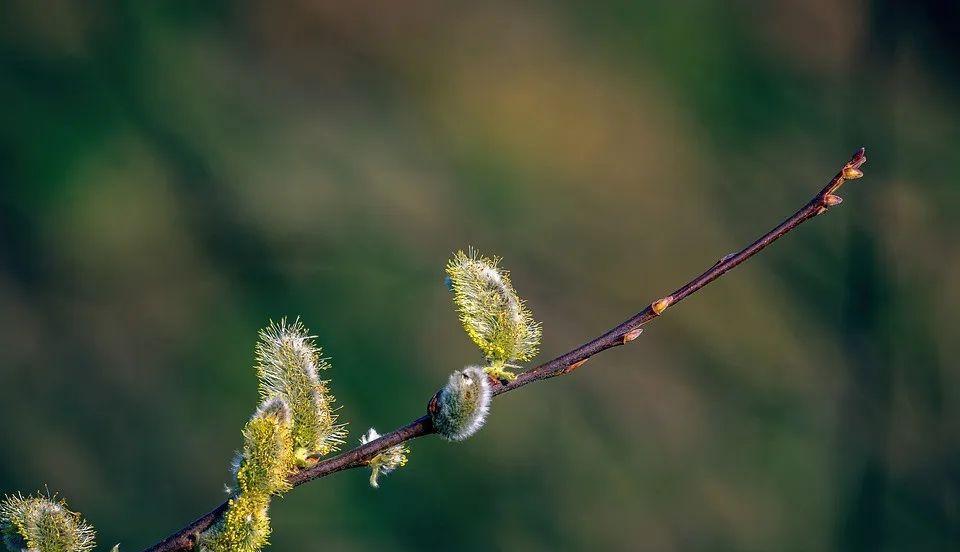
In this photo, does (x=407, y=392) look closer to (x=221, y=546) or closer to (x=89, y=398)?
(x=89, y=398)

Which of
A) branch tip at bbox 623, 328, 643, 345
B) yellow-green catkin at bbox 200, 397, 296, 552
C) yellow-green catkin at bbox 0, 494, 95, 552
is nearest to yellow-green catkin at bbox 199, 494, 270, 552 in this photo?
yellow-green catkin at bbox 200, 397, 296, 552

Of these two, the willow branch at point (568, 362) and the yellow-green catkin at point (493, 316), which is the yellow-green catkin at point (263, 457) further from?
the yellow-green catkin at point (493, 316)

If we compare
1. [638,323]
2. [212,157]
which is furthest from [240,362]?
[638,323]

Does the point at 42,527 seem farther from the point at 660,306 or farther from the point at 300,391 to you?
the point at 660,306

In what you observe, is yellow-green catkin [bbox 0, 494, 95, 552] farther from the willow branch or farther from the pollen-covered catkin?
the pollen-covered catkin

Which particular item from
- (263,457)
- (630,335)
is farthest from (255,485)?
(630,335)

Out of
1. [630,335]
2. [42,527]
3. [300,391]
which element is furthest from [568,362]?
[42,527]

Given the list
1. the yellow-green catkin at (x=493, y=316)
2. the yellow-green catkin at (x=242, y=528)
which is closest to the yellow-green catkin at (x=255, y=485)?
the yellow-green catkin at (x=242, y=528)
